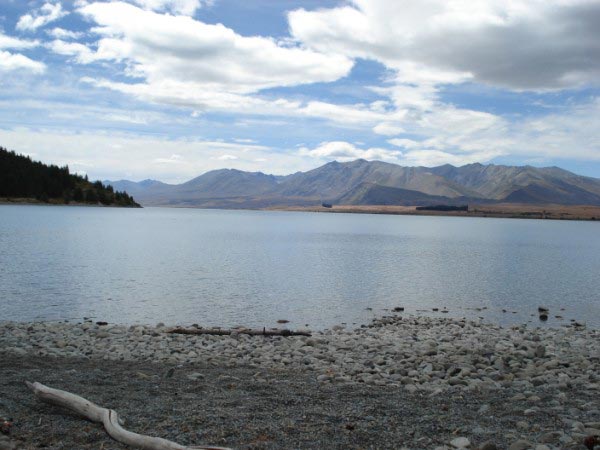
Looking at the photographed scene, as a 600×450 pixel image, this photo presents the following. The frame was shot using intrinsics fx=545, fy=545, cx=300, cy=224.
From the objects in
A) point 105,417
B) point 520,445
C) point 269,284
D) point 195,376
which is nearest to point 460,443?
point 520,445

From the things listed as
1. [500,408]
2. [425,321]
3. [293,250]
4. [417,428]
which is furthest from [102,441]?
[293,250]

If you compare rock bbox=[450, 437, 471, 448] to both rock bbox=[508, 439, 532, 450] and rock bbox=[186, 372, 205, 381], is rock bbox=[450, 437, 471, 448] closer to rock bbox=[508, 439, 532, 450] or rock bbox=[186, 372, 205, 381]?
rock bbox=[508, 439, 532, 450]

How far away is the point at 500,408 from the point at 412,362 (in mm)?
6177

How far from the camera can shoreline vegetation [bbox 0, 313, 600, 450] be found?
10867 millimetres

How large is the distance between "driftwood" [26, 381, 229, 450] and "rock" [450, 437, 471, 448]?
4.37 meters

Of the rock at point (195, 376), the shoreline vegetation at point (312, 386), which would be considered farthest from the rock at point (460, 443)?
the rock at point (195, 376)

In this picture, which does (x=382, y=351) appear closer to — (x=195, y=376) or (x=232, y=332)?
(x=232, y=332)

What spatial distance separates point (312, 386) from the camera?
15.4m

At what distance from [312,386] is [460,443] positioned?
226 inches

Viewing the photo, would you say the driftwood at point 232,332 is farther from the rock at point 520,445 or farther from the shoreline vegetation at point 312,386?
the rock at point 520,445

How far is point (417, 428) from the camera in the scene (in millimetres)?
11430

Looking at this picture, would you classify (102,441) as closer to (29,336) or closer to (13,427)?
(13,427)

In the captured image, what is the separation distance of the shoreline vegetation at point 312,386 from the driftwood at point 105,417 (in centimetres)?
20

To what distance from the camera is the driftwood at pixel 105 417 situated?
9625 mm
